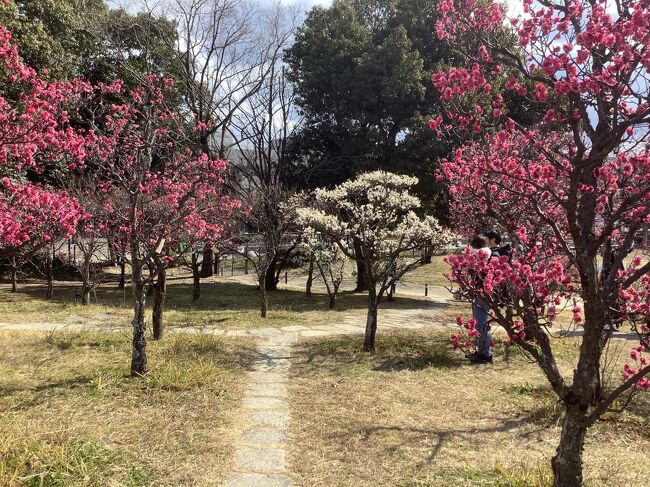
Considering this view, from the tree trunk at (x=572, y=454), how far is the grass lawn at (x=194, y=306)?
7.43 meters

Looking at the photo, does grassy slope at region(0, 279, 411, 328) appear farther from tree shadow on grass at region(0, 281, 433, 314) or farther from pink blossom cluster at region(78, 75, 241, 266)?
pink blossom cluster at region(78, 75, 241, 266)

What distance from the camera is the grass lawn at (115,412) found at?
11.0 ft

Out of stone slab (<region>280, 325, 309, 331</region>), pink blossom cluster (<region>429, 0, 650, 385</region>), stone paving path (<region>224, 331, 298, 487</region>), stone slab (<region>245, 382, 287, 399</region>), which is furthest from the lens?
stone slab (<region>280, 325, 309, 331</region>)

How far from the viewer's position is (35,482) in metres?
3.13

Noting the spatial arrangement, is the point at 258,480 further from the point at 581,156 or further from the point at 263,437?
the point at 581,156

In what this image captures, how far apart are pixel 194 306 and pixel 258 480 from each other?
408 inches

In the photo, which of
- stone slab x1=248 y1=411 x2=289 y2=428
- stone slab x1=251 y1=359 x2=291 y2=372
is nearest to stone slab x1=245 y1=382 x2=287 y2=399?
stone slab x1=248 y1=411 x2=289 y2=428

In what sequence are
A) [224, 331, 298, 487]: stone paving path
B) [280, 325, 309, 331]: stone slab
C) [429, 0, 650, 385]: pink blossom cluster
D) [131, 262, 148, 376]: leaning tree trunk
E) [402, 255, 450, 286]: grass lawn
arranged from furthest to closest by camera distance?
[402, 255, 450, 286]: grass lawn
[280, 325, 309, 331]: stone slab
[131, 262, 148, 376]: leaning tree trunk
[224, 331, 298, 487]: stone paving path
[429, 0, 650, 385]: pink blossom cluster

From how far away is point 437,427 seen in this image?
4496 millimetres

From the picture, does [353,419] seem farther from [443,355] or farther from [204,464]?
[443,355]

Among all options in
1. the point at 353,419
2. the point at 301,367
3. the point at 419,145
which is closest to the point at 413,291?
the point at 419,145

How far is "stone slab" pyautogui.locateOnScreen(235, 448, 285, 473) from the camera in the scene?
3.56 metres

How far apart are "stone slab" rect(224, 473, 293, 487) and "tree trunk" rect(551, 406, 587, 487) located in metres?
1.82

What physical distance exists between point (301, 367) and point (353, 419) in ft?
6.86
